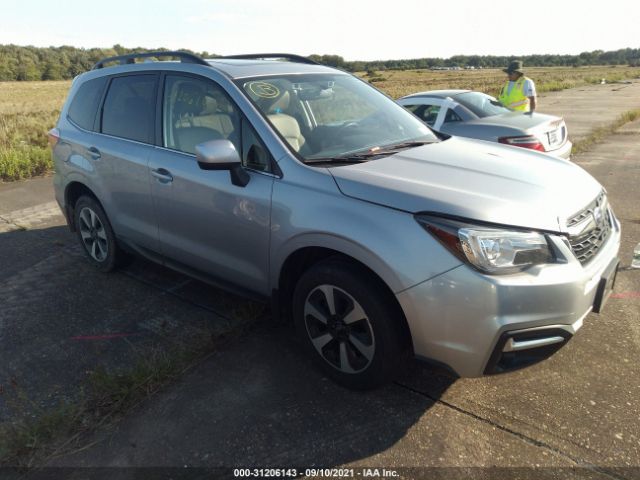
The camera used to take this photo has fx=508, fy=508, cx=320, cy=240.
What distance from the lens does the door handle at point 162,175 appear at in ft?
11.4

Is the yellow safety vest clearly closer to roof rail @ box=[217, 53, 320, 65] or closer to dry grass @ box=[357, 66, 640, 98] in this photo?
roof rail @ box=[217, 53, 320, 65]

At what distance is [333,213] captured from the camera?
2627mm

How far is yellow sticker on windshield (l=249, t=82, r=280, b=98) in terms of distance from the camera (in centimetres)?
325

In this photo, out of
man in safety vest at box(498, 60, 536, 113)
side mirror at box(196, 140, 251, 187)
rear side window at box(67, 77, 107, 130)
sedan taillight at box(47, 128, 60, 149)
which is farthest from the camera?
man in safety vest at box(498, 60, 536, 113)

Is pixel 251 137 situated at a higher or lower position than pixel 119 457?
higher

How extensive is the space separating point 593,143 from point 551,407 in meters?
10.2

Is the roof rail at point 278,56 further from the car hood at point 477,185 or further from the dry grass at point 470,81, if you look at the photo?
the dry grass at point 470,81

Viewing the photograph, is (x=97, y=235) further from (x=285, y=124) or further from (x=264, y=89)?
(x=285, y=124)

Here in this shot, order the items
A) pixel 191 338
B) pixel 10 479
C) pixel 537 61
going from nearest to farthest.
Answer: pixel 10 479, pixel 191 338, pixel 537 61

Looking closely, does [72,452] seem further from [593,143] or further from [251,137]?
[593,143]

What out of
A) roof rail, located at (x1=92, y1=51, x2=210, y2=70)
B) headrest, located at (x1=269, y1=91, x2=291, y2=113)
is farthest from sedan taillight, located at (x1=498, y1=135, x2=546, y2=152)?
roof rail, located at (x1=92, y1=51, x2=210, y2=70)

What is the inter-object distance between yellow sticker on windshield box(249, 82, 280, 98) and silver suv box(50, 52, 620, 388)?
0.01 metres

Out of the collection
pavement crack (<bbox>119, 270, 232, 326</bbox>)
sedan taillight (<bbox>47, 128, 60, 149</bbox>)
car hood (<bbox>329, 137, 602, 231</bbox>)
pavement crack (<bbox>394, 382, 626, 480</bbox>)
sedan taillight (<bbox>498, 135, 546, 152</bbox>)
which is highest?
car hood (<bbox>329, 137, 602, 231</bbox>)

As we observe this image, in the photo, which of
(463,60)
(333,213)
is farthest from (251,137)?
(463,60)
